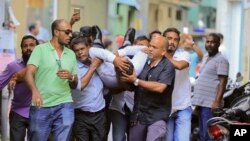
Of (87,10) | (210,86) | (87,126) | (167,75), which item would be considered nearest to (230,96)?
(210,86)

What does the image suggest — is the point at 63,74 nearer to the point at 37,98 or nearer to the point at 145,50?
the point at 37,98

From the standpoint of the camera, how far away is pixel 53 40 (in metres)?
8.09

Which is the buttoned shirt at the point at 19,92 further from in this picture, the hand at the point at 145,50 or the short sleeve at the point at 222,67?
the short sleeve at the point at 222,67

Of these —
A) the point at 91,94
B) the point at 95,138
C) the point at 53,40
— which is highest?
the point at 53,40

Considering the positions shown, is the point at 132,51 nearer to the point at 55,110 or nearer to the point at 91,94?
the point at 91,94

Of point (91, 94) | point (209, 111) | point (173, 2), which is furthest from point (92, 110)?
point (173, 2)

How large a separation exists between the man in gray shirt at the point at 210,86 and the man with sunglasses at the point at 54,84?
3.25 meters

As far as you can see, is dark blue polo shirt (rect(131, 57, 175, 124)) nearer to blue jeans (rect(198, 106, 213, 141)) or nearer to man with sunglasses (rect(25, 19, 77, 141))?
man with sunglasses (rect(25, 19, 77, 141))

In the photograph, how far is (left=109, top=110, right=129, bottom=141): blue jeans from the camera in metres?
8.98

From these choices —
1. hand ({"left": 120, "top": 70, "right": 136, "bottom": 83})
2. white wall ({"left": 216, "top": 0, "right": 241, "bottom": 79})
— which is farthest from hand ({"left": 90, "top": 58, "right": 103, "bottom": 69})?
white wall ({"left": 216, "top": 0, "right": 241, "bottom": 79})

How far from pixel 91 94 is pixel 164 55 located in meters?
1.00

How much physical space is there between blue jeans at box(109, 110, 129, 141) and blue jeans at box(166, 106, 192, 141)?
2.05ft

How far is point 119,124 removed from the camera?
355 inches

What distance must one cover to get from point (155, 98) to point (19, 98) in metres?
1.78
